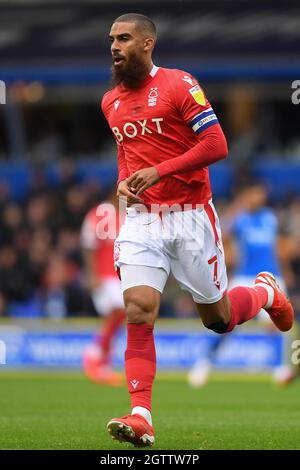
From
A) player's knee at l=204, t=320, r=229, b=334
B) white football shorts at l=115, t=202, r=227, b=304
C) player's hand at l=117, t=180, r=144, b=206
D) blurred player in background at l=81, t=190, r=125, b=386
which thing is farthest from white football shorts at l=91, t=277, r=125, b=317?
player's hand at l=117, t=180, r=144, b=206

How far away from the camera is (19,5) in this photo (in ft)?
72.0

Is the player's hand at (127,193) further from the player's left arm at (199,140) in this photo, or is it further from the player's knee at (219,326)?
the player's knee at (219,326)

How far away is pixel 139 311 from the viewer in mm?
7492

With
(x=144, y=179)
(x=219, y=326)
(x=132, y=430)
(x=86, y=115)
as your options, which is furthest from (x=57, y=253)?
(x=132, y=430)

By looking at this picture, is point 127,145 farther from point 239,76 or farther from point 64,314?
point 239,76

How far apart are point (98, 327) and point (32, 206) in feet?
12.4

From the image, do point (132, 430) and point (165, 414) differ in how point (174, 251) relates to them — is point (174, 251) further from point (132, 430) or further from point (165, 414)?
point (165, 414)

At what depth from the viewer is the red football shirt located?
7.61m

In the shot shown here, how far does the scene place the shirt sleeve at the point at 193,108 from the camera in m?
7.59

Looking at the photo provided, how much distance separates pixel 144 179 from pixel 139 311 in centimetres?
85

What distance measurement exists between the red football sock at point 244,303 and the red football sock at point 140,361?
0.90m

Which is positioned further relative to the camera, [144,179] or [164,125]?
[164,125]

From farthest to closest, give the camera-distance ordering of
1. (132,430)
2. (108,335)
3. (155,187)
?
(108,335), (155,187), (132,430)

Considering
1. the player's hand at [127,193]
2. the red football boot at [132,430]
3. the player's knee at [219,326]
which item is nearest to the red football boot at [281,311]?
the player's knee at [219,326]
